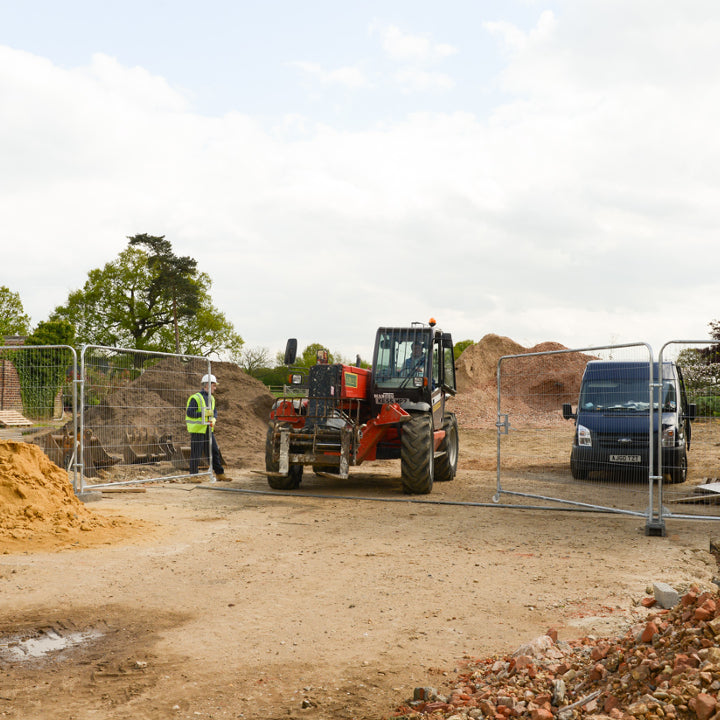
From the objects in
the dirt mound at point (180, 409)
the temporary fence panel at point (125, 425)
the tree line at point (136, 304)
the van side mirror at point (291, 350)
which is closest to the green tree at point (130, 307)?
the tree line at point (136, 304)

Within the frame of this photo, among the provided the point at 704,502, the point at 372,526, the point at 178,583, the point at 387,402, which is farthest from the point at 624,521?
the point at 178,583

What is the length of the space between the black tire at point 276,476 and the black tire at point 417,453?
195 cm

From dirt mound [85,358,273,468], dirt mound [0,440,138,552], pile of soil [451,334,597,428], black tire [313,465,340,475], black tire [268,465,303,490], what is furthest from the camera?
pile of soil [451,334,597,428]

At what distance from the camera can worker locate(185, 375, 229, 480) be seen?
44.4ft

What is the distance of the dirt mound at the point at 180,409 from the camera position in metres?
13.8

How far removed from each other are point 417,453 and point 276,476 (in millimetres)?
2485

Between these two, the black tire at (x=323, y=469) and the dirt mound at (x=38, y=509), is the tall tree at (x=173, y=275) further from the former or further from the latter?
the dirt mound at (x=38, y=509)

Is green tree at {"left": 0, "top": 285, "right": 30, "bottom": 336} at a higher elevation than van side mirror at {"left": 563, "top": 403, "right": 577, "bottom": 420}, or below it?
higher

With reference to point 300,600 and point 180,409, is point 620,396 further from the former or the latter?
point 180,409

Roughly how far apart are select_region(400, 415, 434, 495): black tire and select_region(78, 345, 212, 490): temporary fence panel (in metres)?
4.08

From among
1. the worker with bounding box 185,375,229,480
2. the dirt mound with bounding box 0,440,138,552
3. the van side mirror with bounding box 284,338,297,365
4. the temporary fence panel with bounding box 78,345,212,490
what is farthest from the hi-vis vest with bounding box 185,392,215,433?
the dirt mound with bounding box 0,440,138,552

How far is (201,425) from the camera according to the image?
13.6 meters

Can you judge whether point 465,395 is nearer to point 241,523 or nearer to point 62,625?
point 241,523

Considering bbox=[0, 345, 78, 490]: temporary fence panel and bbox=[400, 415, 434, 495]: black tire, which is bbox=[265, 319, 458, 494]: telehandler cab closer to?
bbox=[400, 415, 434, 495]: black tire
